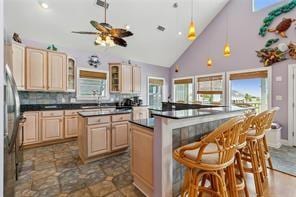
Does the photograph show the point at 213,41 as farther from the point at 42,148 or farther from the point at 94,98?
the point at 42,148

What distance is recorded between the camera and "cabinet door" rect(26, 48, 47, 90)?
3.68 metres

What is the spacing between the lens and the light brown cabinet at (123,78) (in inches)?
214

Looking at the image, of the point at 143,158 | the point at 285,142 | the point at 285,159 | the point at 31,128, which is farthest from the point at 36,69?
the point at 285,142

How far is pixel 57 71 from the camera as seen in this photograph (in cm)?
411

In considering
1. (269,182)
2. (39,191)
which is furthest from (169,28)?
(39,191)

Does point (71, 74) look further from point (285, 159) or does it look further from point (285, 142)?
point (285, 142)

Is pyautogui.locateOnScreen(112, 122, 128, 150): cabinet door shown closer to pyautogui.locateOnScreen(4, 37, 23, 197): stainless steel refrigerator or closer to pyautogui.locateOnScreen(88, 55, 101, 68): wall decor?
pyautogui.locateOnScreen(4, 37, 23, 197): stainless steel refrigerator

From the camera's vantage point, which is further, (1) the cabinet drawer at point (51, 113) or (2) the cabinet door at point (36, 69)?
(1) the cabinet drawer at point (51, 113)

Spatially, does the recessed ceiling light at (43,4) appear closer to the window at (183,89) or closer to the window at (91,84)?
the window at (91,84)

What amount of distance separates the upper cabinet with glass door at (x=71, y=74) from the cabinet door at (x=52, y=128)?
0.97 meters

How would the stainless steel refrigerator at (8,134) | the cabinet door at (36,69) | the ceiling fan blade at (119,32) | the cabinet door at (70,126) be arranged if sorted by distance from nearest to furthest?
the stainless steel refrigerator at (8,134)
the ceiling fan blade at (119,32)
the cabinet door at (36,69)
the cabinet door at (70,126)

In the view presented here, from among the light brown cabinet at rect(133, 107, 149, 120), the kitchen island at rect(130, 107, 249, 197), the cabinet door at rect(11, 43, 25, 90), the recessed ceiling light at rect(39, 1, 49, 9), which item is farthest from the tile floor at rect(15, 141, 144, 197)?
the recessed ceiling light at rect(39, 1, 49, 9)

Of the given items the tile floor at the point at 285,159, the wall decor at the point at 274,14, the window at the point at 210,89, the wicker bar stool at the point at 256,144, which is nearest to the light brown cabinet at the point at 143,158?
the wicker bar stool at the point at 256,144

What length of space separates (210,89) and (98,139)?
4.64 meters
